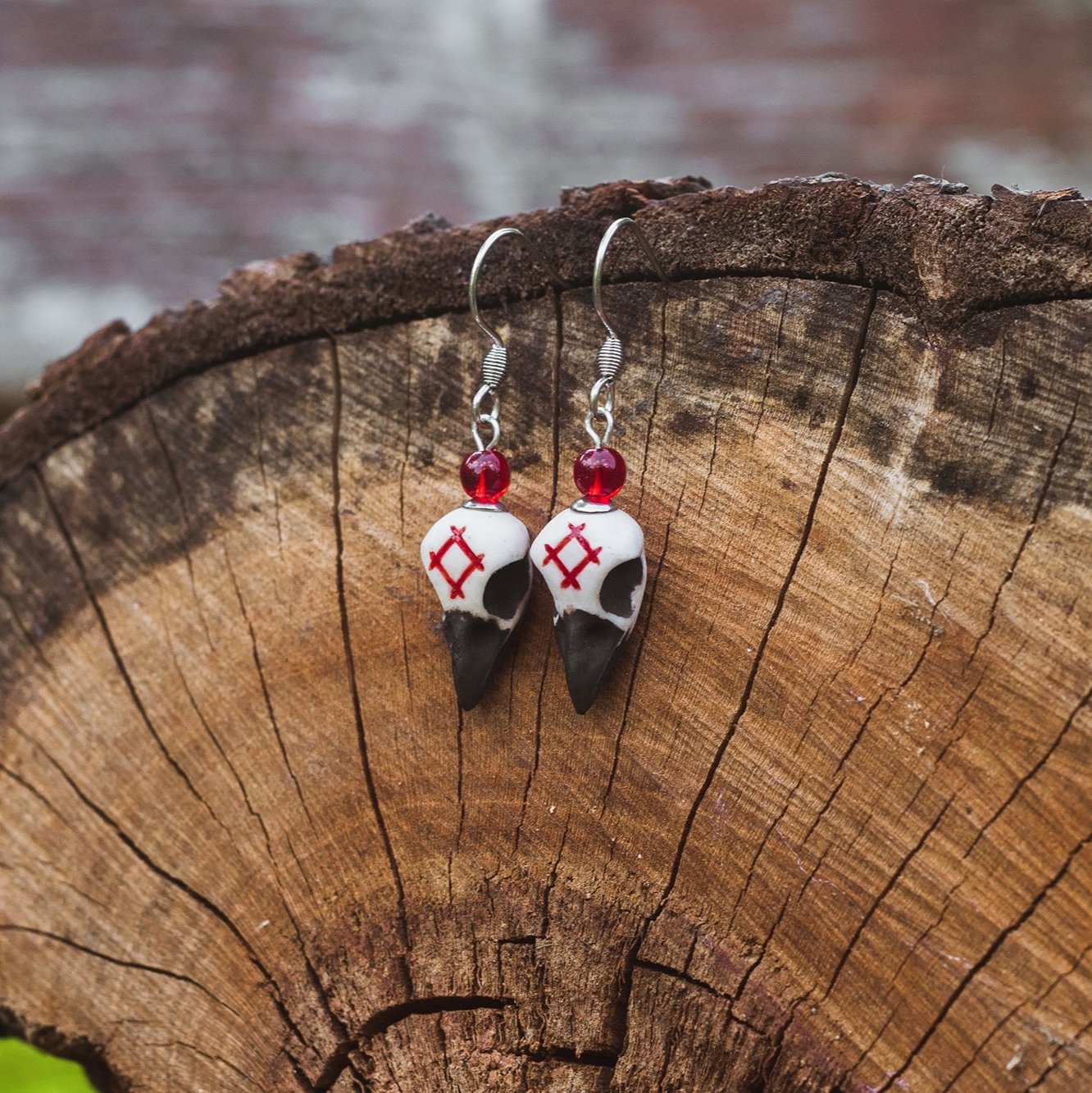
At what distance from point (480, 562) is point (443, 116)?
7.35ft

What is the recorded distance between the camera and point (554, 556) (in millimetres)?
1520

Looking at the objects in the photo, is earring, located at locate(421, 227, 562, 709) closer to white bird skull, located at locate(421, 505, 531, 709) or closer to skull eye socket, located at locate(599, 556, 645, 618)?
white bird skull, located at locate(421, 505, 531, 709)

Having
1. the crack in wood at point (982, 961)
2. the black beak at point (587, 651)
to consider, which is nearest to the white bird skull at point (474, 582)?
the black beak at point (587, 651)

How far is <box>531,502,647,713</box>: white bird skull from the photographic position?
1475mm

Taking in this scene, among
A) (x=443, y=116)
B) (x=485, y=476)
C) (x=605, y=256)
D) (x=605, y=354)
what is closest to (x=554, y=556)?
(x=485, y=476)

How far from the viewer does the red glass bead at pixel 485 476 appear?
61.4 inches

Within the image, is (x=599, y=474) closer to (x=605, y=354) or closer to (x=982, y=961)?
(x=605, y=354)

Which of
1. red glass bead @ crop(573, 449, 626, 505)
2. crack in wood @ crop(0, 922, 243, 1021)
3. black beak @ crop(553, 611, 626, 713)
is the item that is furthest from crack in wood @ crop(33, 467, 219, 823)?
red glass bead @ crop(573, 449, 626, 505)

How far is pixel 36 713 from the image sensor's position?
194 centimetres

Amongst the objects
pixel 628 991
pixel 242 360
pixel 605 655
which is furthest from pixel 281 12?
pixel 628 991

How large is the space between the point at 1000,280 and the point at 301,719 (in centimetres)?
111

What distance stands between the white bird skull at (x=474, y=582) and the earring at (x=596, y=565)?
64 mm

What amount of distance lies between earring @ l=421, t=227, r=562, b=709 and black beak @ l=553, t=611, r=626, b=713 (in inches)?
4.4

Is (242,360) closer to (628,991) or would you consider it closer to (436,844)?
(436,844)
